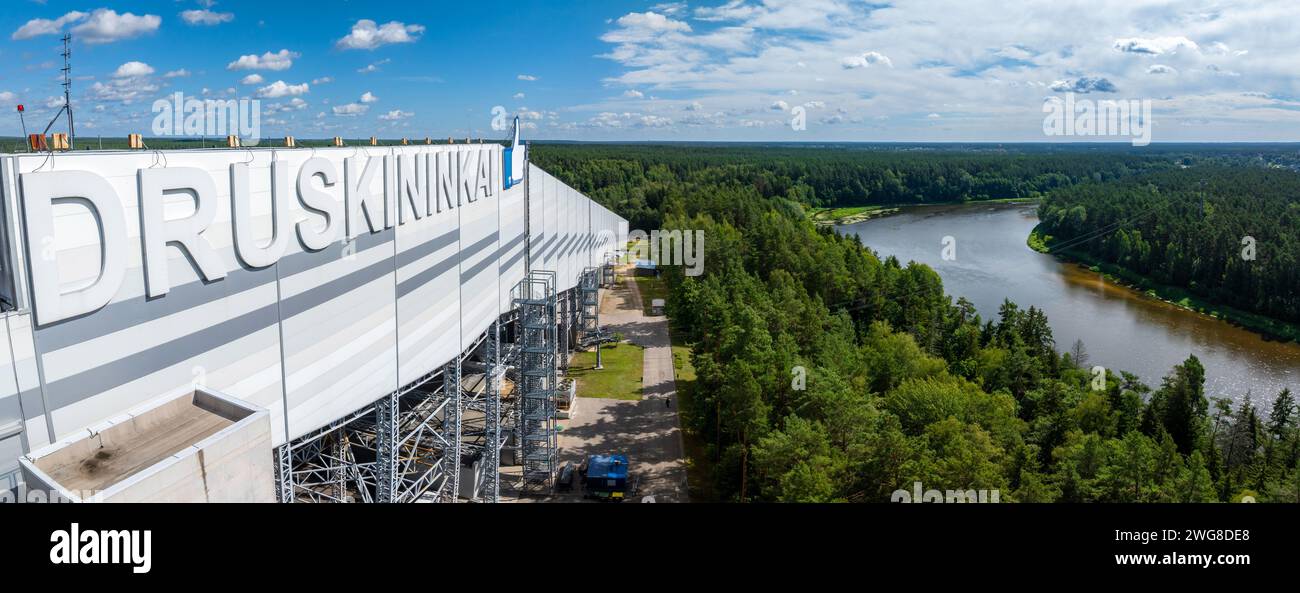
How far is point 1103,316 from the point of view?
165ft

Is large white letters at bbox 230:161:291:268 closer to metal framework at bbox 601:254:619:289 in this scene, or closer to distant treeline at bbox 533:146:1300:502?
distant treeline at bbox 533:146:1300:502

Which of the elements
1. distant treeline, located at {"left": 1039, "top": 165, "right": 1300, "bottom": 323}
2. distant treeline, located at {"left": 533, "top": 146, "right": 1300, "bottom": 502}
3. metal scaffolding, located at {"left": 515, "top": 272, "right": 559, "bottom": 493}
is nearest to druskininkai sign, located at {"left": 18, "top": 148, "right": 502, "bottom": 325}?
metal scaffolding, located at {"left": 515, "top": 272, "right": 559, "bottom": 493}

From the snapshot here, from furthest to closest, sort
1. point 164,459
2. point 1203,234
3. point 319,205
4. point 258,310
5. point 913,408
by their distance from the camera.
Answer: point 1203,234 < point 913,408 < point 319,205 < point 258,310 < point 164,459

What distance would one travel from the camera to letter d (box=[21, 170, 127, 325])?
883 centimetres

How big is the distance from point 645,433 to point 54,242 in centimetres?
1989

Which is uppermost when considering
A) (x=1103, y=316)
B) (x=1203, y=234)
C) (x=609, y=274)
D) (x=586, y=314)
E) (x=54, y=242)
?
(x=54, y=242)

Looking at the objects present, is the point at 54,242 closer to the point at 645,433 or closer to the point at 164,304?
the point at 164,304

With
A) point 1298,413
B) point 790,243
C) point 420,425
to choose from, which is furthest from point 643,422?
point 1298,413

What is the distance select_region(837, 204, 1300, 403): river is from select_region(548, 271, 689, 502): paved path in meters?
24.6

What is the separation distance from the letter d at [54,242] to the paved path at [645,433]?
15.1 meters

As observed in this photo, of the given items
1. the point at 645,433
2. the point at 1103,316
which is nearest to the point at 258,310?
the point at 645,433

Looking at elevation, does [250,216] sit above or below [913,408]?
above

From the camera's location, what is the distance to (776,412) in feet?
71.3
